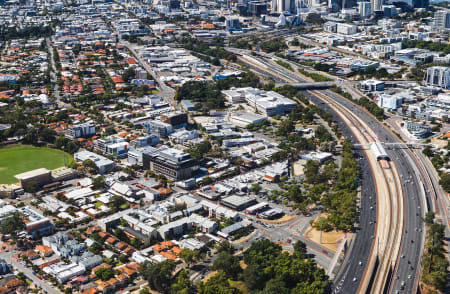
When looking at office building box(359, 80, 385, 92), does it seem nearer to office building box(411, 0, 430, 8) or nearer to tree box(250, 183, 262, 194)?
tree box(250, 183, 262, 194)

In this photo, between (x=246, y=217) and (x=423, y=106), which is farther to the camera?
(x=423, y=106)

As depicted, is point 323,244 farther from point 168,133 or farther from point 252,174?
point 168,133

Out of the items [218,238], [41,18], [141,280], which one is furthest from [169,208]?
[41,18]

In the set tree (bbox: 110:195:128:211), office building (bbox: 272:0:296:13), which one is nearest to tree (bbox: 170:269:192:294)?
tree (bbox: 110:195:128:211)

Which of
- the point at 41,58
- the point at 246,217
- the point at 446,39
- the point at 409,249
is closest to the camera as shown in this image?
the point at 409,249

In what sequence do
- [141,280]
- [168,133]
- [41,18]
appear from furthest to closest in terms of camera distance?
[41,18], [168,133], [141,280]

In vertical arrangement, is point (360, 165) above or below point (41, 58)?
below

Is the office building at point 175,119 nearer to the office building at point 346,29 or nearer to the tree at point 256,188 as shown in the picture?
the tree at point 256,188

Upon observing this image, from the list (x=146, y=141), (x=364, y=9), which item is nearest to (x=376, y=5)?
(x=364, y=9)
